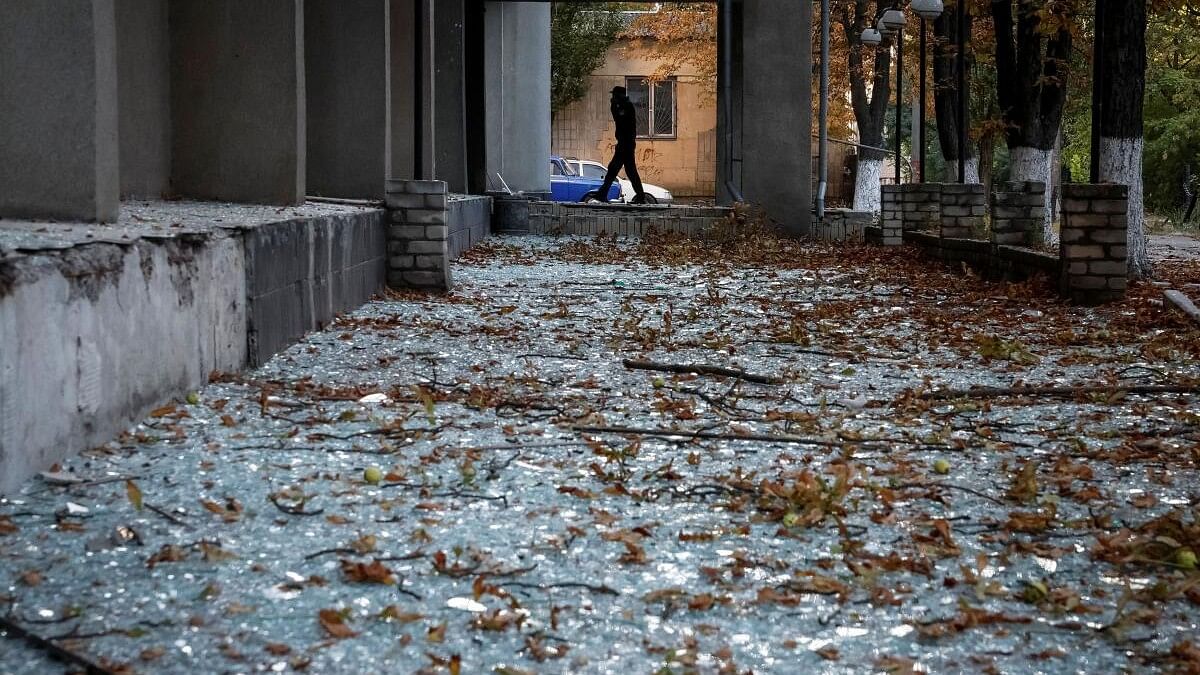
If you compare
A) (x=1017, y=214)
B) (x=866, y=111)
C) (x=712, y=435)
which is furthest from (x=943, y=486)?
(x=866, y=111)

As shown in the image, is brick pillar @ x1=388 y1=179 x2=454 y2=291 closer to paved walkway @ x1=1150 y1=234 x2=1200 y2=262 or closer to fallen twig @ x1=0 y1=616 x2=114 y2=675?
fallen twig @ x1=0 y1=616 x2=114 y2=675

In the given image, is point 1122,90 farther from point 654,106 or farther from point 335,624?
point 654,106

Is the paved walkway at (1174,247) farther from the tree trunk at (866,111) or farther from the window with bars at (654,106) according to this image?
the window with bars at (654,106)

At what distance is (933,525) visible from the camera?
5.06m

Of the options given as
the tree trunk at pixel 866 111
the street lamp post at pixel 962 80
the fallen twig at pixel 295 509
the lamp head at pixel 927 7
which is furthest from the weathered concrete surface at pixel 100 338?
the tree trunk at pixel 866 111

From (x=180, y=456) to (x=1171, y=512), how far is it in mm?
3442

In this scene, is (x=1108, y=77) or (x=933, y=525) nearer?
(x=933, y=525)

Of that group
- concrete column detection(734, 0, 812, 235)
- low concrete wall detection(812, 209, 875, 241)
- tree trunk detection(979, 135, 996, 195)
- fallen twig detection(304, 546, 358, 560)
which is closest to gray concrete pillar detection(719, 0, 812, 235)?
concrete column detection(734, 0, 812, 235)

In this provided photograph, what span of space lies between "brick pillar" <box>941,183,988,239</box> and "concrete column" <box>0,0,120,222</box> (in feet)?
41.9

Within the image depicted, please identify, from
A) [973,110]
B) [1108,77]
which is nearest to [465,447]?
[1108,77]

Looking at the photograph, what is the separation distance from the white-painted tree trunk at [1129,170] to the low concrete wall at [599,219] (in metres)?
9.33

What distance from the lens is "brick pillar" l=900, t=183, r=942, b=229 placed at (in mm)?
21391

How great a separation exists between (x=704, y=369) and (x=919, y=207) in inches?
543

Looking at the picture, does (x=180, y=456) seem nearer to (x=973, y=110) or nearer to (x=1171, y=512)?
(x=1171, y=512)
